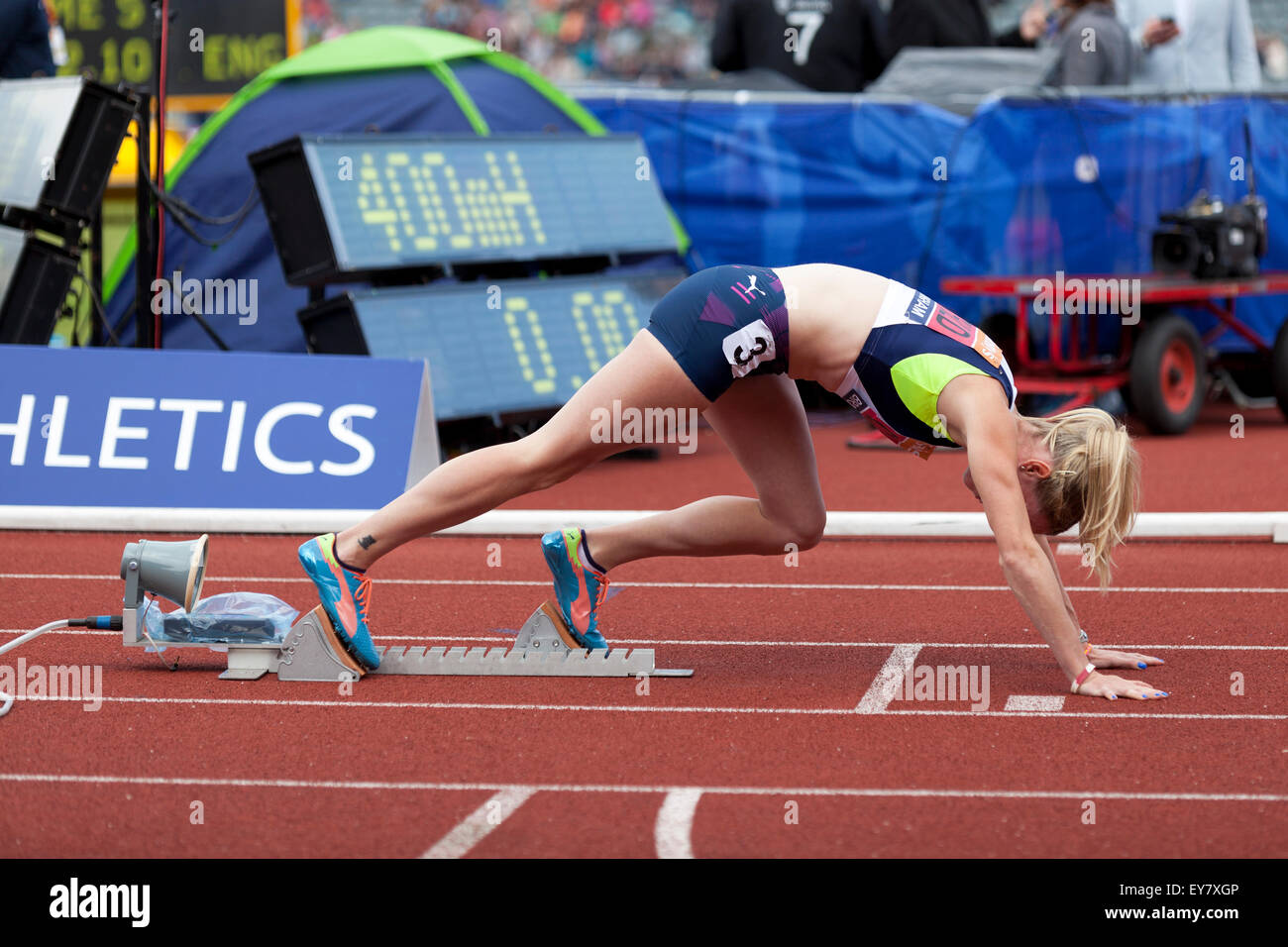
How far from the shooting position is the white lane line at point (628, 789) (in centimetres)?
387

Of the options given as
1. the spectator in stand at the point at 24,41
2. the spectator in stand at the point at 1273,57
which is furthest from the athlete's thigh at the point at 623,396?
the spectator in stand at the point at 1273,57

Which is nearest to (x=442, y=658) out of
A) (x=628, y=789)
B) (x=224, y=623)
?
(x=224, y=623)

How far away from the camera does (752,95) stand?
12.0 m

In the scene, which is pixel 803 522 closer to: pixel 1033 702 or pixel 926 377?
pixel 926 377

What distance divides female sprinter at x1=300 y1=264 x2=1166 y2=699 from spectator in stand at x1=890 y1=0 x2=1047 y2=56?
9.83m

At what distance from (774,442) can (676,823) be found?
4.95 feet

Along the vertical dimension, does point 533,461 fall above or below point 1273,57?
above

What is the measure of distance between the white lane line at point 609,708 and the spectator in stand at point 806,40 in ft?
31.1

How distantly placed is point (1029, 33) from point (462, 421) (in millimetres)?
6888

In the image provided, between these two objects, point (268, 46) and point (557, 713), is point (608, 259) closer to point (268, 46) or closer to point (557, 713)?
point (268, 46)

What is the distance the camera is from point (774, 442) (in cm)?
490

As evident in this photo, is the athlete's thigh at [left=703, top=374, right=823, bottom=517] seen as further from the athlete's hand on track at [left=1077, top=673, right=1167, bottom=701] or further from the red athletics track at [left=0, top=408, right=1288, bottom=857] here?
the athlete's hand on track at [left=1077, top=673, right=1167, bottom=701]

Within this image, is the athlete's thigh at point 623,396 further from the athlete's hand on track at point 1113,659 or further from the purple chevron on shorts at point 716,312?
the athlete's hand on track at point 1113,659
